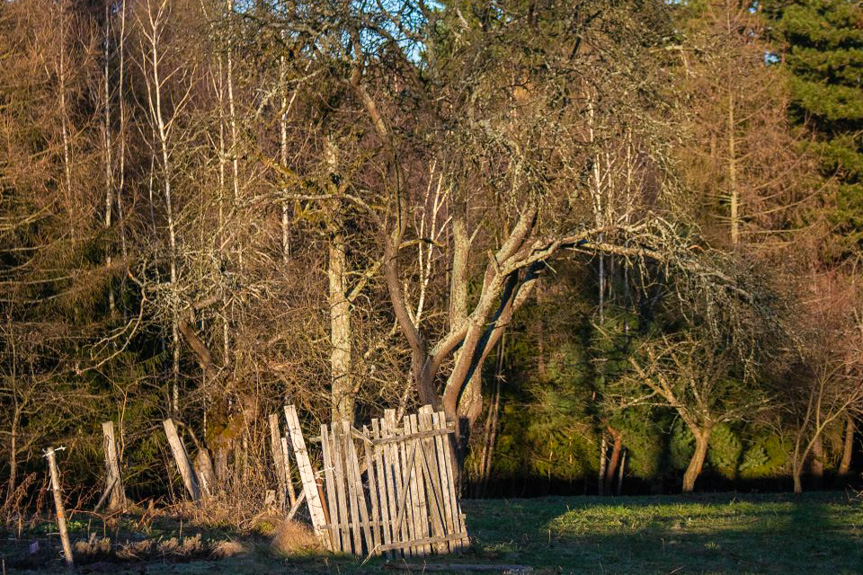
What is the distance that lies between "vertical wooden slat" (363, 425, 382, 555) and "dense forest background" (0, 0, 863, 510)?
2.29 m

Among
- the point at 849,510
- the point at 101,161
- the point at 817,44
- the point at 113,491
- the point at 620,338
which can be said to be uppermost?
the point at 817,44

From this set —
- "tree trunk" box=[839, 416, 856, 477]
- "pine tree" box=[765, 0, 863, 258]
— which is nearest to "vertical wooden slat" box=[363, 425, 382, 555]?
"tree trunk" box=[839, 416, 856, 477]

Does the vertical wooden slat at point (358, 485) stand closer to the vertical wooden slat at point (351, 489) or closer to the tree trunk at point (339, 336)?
the vertical wooden slat at point (351, 489)

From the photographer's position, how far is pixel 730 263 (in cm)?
1406

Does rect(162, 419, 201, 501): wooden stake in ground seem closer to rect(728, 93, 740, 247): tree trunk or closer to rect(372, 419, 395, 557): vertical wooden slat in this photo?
rect(372, 419, 395, 557): vertical wooden slat

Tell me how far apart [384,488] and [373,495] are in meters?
0.13

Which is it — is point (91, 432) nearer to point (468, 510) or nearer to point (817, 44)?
point (468, 510)

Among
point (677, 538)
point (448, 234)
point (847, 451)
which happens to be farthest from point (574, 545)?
point (847, 451)

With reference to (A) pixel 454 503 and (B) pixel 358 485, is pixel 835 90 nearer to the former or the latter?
(A) pixel 454 503

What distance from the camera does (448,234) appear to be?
78.2 feet

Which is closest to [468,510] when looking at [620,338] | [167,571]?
[167,571]

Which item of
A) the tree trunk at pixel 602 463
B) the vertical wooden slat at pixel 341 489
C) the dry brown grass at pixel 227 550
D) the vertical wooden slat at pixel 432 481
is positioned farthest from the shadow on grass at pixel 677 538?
the tree trunk at pixel 602 463

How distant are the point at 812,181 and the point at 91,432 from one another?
22.0 m

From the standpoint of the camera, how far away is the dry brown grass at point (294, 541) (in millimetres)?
9773
